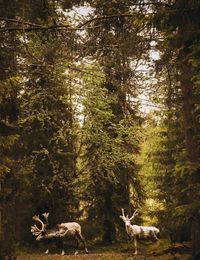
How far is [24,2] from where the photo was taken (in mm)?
9797

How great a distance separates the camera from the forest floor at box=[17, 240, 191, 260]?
14.9 meters

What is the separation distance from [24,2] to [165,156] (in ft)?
47.9

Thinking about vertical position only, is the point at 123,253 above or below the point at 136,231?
below

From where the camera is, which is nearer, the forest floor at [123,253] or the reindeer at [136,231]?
the forest floor at [123,253]

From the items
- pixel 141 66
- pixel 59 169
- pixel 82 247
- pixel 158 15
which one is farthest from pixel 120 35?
pixel 82 247

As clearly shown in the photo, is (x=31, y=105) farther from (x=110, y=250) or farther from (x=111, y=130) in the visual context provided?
(x=110, y=250)

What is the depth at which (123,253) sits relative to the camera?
1858cm

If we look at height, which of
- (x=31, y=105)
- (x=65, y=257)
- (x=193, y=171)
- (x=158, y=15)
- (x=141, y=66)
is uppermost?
(x=31, y=105)

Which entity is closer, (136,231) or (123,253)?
(123,253)

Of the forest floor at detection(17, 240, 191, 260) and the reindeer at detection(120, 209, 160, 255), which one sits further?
the reindeer at detection(120, 209, 160, 255)

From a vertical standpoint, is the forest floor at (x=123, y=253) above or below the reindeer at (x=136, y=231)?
below

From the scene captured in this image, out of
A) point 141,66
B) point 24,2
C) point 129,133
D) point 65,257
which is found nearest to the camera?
point 24,2

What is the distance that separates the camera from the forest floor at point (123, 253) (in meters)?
14.9

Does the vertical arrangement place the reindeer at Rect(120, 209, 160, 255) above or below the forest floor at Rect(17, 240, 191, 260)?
above
